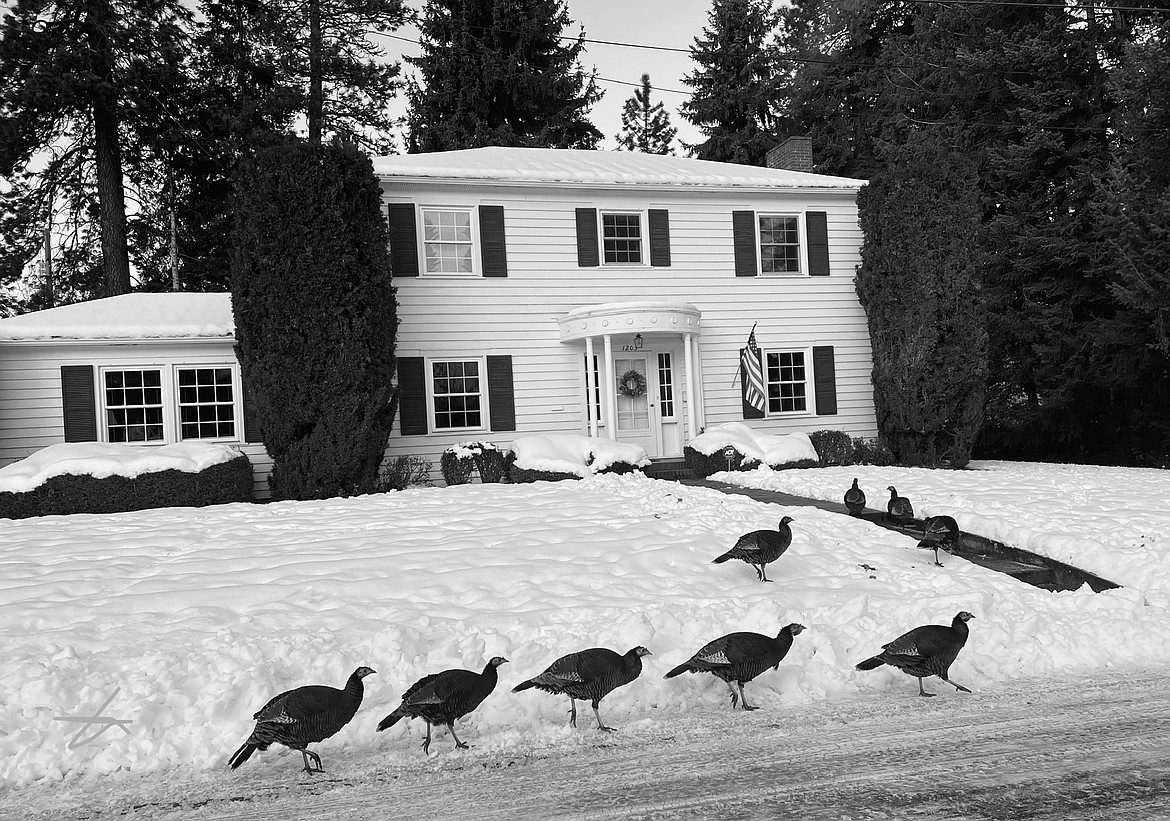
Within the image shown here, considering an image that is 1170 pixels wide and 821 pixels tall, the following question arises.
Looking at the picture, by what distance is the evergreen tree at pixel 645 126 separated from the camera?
135 ft

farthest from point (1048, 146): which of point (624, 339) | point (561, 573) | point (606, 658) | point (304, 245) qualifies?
point (606, 658)

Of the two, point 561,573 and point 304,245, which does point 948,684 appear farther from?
point 304,245

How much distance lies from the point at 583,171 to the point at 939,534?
456 inches

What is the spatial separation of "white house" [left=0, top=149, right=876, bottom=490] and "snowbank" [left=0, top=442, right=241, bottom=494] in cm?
162

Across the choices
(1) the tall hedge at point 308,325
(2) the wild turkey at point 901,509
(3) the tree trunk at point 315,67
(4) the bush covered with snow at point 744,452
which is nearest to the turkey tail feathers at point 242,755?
(2) the wild turkey at point 901,509

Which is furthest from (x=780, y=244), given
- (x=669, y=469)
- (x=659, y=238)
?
(x=669, y=469)

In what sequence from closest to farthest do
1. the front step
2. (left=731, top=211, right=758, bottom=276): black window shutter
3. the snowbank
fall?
the snowbank → the front step → (left=731, top=211, right=758, bottom=276): black window shutter

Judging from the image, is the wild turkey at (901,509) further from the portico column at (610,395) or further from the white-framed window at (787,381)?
the white-framed window at (787,381)

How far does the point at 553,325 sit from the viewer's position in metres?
17.0

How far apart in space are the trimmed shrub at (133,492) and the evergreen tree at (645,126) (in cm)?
3077

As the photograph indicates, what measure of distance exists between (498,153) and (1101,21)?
15.1m

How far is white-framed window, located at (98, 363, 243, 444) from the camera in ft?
50.3

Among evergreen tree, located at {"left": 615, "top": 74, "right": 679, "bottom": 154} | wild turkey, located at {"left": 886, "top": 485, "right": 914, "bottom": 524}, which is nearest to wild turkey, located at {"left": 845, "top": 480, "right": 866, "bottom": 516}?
wild turkey, located at {"left": 886, "top": 485, "right": 914, "bottom": 524}

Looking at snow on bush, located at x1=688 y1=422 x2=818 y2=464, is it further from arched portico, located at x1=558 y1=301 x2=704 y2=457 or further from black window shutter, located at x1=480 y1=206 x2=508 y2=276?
black window shutter, located at x1=480 y1=206 x2=508 y2=276
